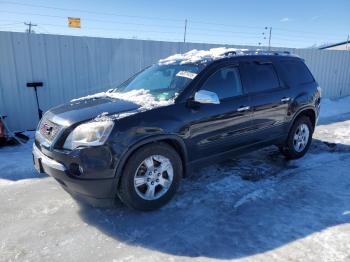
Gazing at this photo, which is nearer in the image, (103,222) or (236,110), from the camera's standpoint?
(103,222)

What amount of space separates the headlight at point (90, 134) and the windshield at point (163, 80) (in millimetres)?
929

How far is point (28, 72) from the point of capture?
7.19 metres

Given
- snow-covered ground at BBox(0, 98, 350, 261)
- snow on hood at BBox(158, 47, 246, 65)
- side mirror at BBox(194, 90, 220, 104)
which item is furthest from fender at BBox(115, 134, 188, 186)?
snow on hood at BBox(158, 47, 246, 65)

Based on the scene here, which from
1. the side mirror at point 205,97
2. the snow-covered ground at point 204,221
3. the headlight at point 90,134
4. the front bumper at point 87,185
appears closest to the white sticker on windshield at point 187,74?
the side mirror at point 205,97

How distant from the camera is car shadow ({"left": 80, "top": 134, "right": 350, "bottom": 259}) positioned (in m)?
3.09

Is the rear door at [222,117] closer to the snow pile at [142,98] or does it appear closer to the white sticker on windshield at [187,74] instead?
the white sticker on windshield at [187,74]

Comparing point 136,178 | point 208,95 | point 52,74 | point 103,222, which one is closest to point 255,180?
point 208,95

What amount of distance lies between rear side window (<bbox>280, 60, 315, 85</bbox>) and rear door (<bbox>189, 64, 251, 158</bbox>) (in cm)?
126

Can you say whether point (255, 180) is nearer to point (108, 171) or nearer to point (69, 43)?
point (108, 171)

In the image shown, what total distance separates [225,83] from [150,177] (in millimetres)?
1675

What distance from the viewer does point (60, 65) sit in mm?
7602

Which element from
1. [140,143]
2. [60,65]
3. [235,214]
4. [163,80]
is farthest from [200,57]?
[60,65]

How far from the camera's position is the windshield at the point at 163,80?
4.04 m

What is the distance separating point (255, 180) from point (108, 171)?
2.29 m
